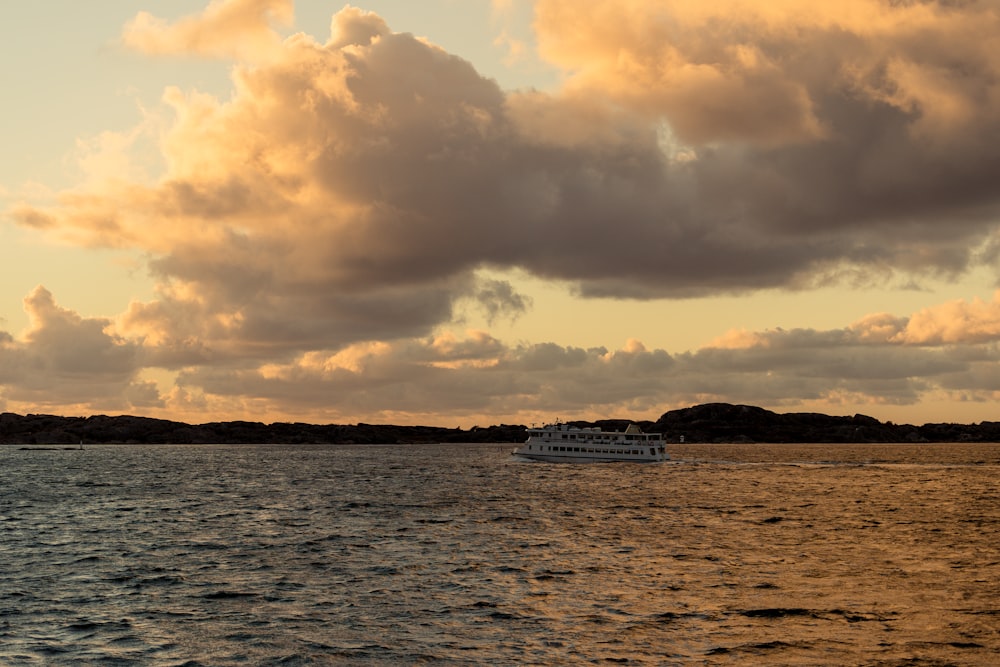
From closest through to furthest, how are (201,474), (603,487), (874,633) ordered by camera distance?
(874,633), (603,487), (201,474)

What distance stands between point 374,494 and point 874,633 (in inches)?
3786

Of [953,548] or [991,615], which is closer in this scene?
[991,615]

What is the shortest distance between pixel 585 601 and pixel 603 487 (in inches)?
3844

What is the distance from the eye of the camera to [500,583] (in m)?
50.6

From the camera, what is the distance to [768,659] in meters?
33.6

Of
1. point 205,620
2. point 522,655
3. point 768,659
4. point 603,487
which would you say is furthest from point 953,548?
point 603,487


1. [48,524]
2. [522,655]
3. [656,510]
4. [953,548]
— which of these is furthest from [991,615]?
[48,524]

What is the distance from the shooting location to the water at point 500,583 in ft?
118

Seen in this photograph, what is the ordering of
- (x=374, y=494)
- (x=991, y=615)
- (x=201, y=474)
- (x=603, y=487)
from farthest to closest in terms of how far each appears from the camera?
(x=201, y=474) → (x=603, y=487) → (x=374, y=494) → (x=991, y=615)

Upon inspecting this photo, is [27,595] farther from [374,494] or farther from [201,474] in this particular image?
[201,474]

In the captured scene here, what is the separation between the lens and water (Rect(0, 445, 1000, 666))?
35938 mm

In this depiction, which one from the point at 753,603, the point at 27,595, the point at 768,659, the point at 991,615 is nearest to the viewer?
the point at 768,659

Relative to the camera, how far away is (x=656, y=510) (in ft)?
325

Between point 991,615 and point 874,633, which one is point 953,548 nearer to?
point 991,615
